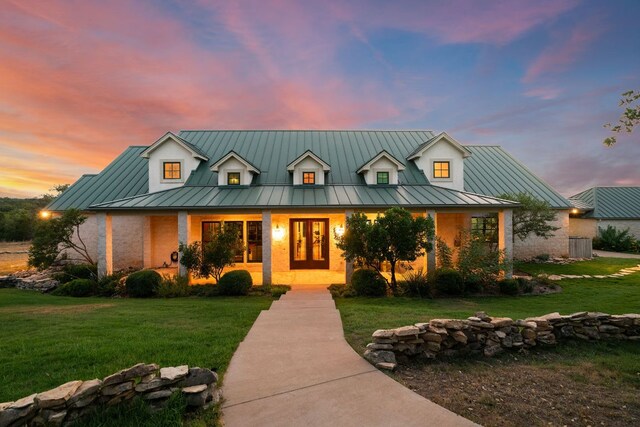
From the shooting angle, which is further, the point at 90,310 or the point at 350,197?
the point at 350,197

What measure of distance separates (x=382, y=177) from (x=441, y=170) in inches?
152

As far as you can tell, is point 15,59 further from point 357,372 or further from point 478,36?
point 478,36

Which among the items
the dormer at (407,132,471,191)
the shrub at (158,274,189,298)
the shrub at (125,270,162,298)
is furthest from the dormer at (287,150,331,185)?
the shrub at (125,270,162,298)

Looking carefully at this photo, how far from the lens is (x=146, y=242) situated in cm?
1714

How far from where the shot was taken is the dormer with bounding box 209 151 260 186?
53.8 ft

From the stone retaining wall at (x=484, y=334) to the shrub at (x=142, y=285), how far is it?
33.5ft

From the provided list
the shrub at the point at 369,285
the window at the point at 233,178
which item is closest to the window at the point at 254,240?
the window at the point at 233,178

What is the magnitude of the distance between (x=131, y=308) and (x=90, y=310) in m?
1.09

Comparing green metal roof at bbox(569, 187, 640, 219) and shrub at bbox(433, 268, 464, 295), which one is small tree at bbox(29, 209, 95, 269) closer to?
shrub at bbox(433, 268, 464, 295)

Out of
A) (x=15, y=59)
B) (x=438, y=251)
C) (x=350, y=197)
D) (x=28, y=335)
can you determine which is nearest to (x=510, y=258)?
(x=438, y=251)

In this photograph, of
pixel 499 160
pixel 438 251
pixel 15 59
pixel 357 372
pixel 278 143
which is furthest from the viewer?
pixel 499 160

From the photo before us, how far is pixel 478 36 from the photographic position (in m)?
12.7

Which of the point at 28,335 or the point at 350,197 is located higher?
the point at 350,197

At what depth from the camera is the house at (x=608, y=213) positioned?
26.7m
